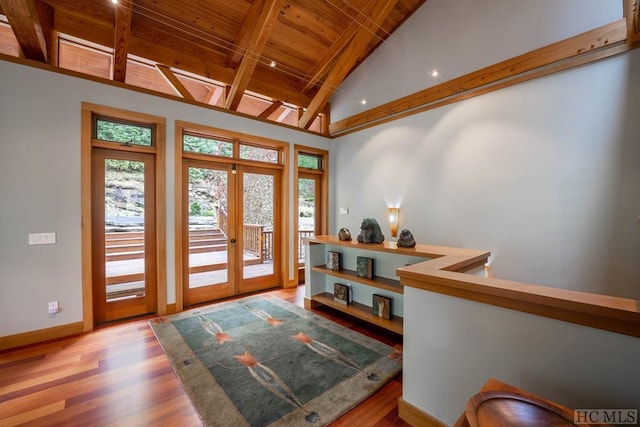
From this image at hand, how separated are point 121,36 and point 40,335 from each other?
357cm

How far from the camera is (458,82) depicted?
371 cm

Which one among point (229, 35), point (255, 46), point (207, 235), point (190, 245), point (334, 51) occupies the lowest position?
point (190, 245)

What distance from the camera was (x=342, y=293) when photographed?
3523mm

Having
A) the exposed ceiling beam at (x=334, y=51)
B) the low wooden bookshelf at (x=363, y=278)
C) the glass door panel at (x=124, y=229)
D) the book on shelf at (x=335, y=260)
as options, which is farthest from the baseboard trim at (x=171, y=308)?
the exposed ceiling beam at (x=334, y=51)

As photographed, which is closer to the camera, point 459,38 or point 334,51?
point 459,38

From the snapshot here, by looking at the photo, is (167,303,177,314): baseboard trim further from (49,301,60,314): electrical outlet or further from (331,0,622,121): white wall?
(331,0,622,121): white wall

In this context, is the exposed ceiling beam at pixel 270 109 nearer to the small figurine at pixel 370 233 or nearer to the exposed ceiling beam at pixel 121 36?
the exposed ceiling beam at pixel 121 36

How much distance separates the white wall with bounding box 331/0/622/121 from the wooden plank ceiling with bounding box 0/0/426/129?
16.2 inches

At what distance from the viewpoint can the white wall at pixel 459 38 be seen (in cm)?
286

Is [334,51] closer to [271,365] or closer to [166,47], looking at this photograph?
[166,47]

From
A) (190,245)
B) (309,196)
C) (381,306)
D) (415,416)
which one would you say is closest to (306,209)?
(309,196)

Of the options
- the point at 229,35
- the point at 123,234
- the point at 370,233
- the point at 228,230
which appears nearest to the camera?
the point at 370,233

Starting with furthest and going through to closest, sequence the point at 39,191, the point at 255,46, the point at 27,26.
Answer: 1. the point at 255,46
2. the point at 39,191
3. the point at 27,26

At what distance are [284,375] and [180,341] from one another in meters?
1.40
